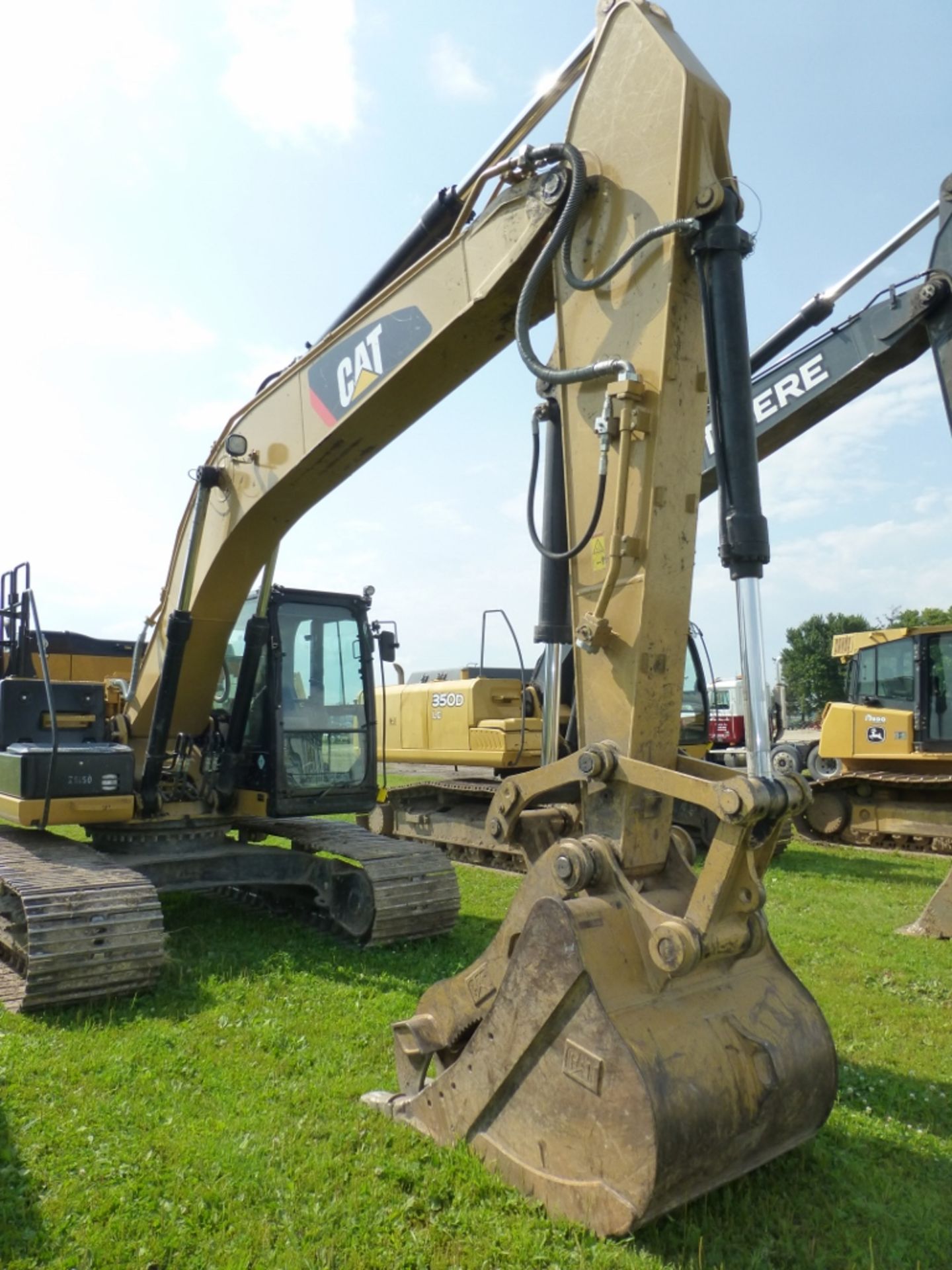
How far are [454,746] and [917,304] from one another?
6729 millimetres

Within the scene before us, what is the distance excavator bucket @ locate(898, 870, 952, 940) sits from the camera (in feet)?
24.5

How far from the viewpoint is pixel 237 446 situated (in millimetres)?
6480

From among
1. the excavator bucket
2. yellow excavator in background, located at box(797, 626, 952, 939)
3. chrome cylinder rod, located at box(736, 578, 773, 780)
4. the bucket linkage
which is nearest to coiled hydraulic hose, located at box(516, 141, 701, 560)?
chrome cylinder rod, located at box(736, 578, 773, 780)

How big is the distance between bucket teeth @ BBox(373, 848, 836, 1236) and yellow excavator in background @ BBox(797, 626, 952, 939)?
30.6ft

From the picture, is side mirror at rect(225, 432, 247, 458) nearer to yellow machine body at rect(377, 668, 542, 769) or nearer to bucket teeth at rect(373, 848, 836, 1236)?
bucket teeth at rect(373, 848, 836, 1236)

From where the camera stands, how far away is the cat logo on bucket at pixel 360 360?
505 cm

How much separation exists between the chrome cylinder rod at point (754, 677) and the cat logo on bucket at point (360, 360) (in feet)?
7.46

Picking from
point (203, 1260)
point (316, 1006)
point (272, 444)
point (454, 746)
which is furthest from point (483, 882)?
point (203, 1260)

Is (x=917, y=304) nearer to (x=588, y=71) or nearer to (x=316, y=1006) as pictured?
(x=588, y=71)

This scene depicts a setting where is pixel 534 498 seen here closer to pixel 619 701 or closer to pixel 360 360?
pixel 619 701

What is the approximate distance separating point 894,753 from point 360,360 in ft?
32.5

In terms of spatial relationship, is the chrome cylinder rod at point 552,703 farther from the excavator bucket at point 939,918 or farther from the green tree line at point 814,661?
the green tree line at point 814,661

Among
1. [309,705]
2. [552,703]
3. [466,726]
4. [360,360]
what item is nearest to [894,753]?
[466,726]

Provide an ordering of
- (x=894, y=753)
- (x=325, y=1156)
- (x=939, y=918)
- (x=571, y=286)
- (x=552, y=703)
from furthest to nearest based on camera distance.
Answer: (x=894, y=753) < (x=939, y=918) < (x=552, y=703) < (x=571, y=286) < (x=325, y=1156)
